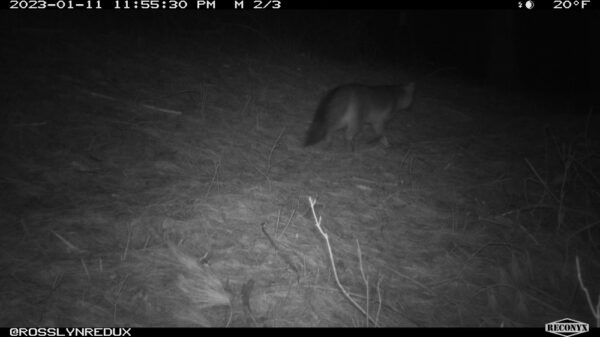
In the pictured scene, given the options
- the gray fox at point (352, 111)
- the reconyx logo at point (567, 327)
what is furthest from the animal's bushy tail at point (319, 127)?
the reconyx logo at point (567, 327)

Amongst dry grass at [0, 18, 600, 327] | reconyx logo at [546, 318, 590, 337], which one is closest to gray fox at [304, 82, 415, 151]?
dry grass at [0, 18, 600, 327]

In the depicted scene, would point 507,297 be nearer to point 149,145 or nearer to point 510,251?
point 510,251

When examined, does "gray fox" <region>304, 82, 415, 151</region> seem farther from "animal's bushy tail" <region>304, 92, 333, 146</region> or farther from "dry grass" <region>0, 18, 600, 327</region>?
"dry grass" <region>0, 18, 600, 327</region>

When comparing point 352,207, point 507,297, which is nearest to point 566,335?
point 507,297

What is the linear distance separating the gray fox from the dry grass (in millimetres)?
263

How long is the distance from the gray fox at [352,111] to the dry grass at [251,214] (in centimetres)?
26

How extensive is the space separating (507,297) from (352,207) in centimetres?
141

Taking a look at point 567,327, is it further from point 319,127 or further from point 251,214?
point 319,127

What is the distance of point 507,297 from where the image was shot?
2.50m

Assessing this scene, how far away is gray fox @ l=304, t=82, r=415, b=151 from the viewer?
471 cm

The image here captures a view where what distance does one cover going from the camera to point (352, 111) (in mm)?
4910

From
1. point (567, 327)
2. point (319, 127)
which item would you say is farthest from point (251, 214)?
point (567, 327)

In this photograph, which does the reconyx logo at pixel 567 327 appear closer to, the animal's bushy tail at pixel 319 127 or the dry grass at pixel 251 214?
the dry grass at pixel 251 214

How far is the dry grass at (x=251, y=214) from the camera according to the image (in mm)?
2234
